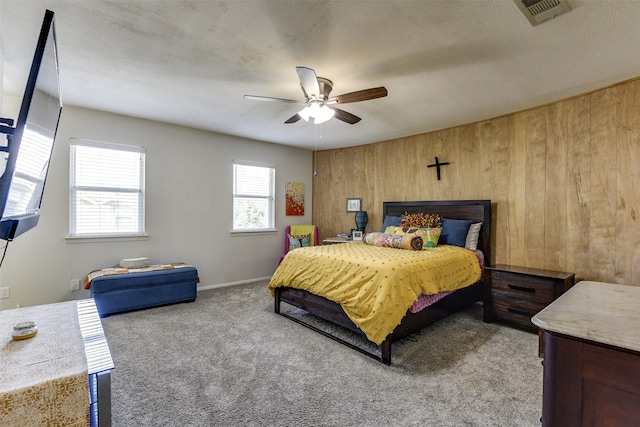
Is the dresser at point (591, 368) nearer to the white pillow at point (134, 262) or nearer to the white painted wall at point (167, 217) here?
the white pillow at point (134, 262)

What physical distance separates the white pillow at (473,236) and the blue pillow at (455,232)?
0.13 feet

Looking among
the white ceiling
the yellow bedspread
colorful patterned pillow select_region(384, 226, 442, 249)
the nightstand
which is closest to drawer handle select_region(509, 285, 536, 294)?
the nightstand

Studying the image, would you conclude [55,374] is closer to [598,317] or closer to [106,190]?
[598,317]

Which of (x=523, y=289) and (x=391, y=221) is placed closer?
(x=523, y=289)

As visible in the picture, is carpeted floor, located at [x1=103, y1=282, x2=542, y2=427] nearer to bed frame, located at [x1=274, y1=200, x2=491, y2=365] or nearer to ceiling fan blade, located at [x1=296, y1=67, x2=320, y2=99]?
bed frame, located at [x1=274, y1=200, x2=491, y2=365]

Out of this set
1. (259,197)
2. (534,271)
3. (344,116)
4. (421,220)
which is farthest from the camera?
(259,197)

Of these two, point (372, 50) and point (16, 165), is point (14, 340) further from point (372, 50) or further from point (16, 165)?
point (372, 50)

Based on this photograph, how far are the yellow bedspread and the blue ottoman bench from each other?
4.33 ft

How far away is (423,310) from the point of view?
283 centimetres

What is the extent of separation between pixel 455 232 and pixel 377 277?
193cm

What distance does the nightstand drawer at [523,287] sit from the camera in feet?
9.61

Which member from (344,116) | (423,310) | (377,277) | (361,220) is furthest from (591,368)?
(361,220)

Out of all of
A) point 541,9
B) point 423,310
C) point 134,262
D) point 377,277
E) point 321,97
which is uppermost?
point 541,9

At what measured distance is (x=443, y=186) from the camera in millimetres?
4398
